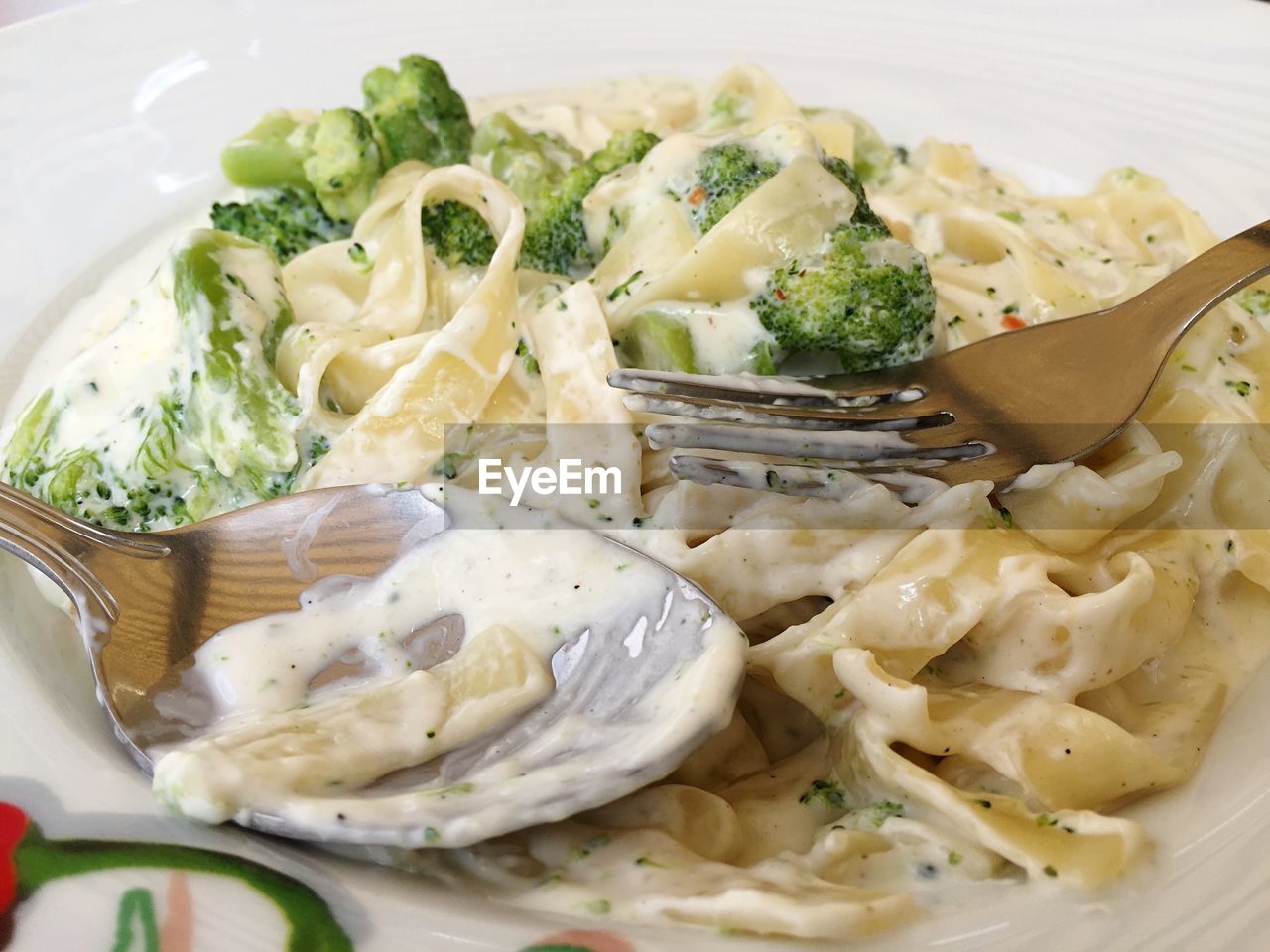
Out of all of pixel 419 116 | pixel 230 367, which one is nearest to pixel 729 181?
pixel 419 116

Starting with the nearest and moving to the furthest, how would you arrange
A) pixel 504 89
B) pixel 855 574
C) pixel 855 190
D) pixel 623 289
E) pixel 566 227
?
pixel 855 574, pixel 623 289, pixel 855 190, pixel 566 227, pixel 504 89

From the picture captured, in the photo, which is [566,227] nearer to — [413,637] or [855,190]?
[855,190]

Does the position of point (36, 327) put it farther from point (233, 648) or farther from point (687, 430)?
point (687, 430)

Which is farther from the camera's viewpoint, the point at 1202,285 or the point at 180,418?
the point at 180,418

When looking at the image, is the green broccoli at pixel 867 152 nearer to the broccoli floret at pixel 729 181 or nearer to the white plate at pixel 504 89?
the white plate at pixel 504 89

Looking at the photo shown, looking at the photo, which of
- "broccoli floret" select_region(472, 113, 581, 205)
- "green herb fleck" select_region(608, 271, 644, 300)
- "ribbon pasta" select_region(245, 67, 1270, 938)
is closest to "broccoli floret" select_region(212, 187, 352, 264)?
"ribbon pasta" select_region(245, 67, 1270, 938)

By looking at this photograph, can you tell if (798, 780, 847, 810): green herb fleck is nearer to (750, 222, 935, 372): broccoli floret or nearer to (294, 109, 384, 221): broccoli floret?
(750, 222, 935, 372): broccoli floret
